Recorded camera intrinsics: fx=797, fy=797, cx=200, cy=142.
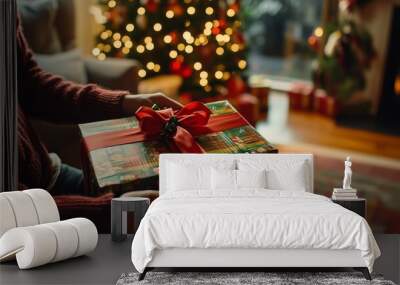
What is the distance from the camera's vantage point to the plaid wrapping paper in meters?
8.28

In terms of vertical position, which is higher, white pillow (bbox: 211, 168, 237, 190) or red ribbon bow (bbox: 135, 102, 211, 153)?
red ribbon bow (bbox: 135, 102, 211, 153)

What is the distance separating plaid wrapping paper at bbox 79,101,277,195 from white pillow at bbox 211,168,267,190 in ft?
3.24

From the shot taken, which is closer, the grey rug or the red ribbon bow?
the grey rug

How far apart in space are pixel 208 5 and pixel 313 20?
45.5 inches

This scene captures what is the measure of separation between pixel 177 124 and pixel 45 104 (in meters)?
1.43

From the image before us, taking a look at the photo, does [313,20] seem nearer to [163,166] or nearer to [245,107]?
[245,107]

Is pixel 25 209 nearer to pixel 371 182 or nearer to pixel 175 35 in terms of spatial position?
pixel 175 35

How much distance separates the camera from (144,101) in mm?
8484

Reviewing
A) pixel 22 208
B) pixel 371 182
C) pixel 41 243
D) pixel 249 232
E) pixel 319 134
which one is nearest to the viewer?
pixel 249 232

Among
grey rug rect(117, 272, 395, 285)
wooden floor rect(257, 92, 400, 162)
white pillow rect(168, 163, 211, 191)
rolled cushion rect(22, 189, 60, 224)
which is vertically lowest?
grey rug rect(117, 272, 395, 285)

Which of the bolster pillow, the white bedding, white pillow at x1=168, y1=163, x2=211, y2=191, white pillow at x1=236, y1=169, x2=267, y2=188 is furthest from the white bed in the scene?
white pillow at x1=168, y1=163, x2=211, y2=191

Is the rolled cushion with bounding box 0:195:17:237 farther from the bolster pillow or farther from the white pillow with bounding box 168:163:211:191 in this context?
the white pillow with bounding box 168:163:211:191

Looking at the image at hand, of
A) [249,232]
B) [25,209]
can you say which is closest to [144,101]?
[25,209]

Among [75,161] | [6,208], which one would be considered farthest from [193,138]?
[6,208]
